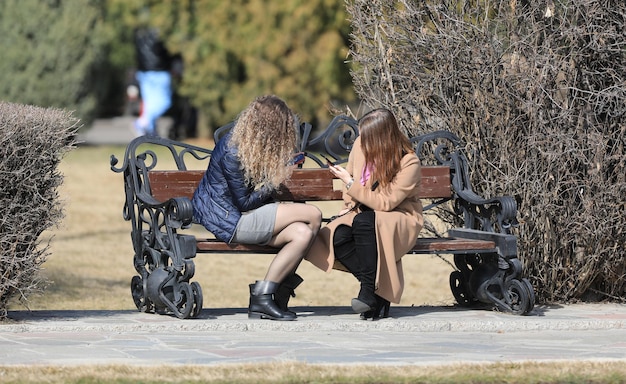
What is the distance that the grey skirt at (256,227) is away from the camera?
6.89 m

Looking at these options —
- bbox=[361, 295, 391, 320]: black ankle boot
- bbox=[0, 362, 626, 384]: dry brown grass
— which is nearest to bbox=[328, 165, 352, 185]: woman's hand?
bbox=[361, 295, 391, 320]: black ankle boot

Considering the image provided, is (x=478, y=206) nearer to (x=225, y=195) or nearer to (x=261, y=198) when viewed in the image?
(x=261, y=198)

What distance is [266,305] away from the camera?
270 inches

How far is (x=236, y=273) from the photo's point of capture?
449 inches

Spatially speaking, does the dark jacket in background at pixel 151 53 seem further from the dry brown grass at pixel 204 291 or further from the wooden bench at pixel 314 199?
the wooden bench at pixel 314 199

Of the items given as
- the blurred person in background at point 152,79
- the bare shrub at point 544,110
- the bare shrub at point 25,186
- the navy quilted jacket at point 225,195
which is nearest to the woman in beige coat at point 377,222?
the navy quilted jacket at point 225,195

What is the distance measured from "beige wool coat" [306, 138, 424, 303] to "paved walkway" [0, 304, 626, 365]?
0.27 m

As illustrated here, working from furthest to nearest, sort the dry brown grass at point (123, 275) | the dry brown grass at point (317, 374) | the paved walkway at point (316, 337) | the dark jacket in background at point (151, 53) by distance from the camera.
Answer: the dark jacket in background at point (151, 53) < the dry brown grass at point (123, 275) < the paved walkway at point (316, 337) < the dry brown grass at point (317, 374)

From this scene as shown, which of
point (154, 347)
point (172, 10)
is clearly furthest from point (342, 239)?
point (172, 10)

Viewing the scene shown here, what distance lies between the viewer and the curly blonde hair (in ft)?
22.4

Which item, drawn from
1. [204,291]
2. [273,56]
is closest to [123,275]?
[204,291]

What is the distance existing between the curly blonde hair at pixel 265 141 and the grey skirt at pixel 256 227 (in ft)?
0.55

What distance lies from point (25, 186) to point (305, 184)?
1.87 metres

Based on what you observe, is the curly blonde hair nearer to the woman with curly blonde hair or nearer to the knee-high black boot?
the woman with curly blonde hair
